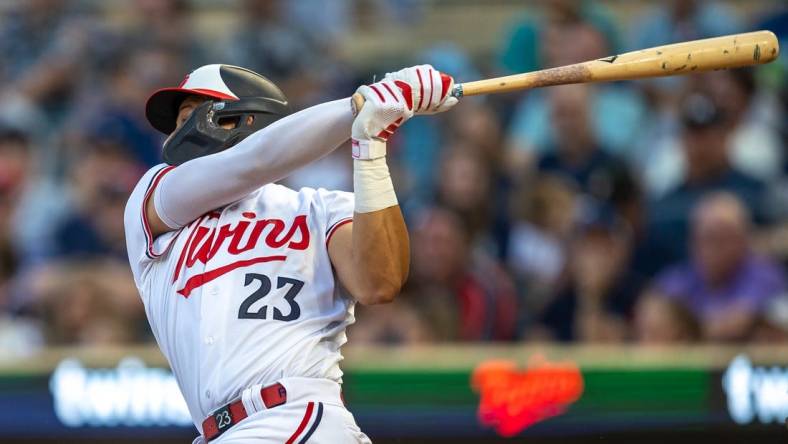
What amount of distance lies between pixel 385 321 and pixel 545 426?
1.14 m

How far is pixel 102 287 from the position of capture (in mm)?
6352

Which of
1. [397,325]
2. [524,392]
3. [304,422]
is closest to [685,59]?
[304,422]

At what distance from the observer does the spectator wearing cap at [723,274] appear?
5754mm

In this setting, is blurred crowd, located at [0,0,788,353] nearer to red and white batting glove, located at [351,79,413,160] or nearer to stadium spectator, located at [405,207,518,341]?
stadium spectator, located at [405,207,518,341]

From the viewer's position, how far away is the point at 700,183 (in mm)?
6348

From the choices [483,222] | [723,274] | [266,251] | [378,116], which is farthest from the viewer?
[483,222]

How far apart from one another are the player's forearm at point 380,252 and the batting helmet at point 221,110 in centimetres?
54

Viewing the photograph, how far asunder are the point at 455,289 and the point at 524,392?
3.48 feet

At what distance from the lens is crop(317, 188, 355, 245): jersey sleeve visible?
3293 millimetres

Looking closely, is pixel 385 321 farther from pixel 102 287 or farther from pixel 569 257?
pixel 102 287

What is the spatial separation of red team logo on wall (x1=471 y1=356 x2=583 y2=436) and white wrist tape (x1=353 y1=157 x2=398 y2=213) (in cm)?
223

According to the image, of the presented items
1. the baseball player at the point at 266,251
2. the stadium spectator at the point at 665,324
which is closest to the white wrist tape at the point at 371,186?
the baseball player at the point at 266,251

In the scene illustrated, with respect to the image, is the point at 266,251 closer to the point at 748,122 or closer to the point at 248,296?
the point at 248,296

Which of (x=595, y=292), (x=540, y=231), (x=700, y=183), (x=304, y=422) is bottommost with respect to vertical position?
(x=304, y=422)
